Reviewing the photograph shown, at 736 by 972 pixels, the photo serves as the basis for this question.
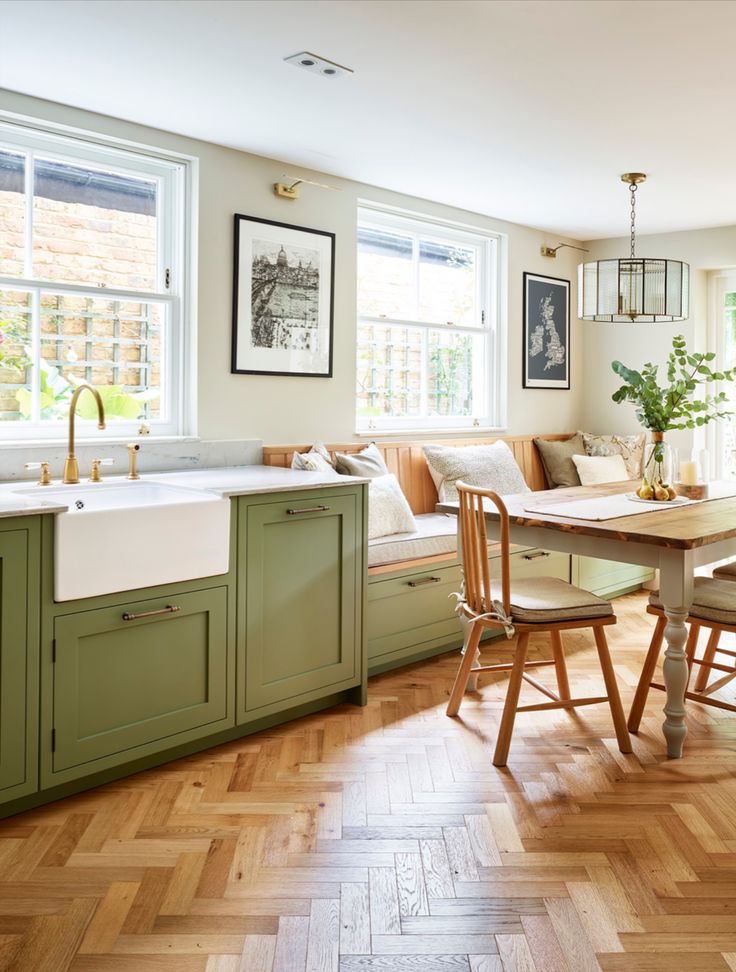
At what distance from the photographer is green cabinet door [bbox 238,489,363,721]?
288 cm

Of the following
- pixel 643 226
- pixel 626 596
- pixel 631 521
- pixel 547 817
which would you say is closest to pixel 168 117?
pixel 631 521

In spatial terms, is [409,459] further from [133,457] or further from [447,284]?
[133,457]

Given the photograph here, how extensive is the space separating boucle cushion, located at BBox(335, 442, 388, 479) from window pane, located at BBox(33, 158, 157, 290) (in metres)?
1.18

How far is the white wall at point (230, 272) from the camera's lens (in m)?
3.57

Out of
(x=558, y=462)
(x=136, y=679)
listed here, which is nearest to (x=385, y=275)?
(x=558, y=462)

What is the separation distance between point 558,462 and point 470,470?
107cm

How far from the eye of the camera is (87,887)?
203cm

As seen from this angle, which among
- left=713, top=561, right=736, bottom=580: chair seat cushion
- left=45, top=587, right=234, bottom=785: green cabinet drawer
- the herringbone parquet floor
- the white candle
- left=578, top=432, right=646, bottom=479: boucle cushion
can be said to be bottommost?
the herringbone parquet floor

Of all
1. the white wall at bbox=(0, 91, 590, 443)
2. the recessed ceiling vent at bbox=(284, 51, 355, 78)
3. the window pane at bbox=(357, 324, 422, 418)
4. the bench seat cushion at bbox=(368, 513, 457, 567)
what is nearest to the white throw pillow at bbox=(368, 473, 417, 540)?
the bench seat cushion at bbox=(368, 513, 457, 567)

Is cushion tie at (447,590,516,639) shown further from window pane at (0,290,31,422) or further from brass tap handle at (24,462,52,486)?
window pane at (0,290,31,422)

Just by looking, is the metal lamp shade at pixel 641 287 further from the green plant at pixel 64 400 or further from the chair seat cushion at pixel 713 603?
the green plant at pixel 64 400

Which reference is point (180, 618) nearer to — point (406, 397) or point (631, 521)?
point (631, 521)

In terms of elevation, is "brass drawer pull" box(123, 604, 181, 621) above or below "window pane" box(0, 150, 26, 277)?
below

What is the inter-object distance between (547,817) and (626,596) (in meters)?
3.08
